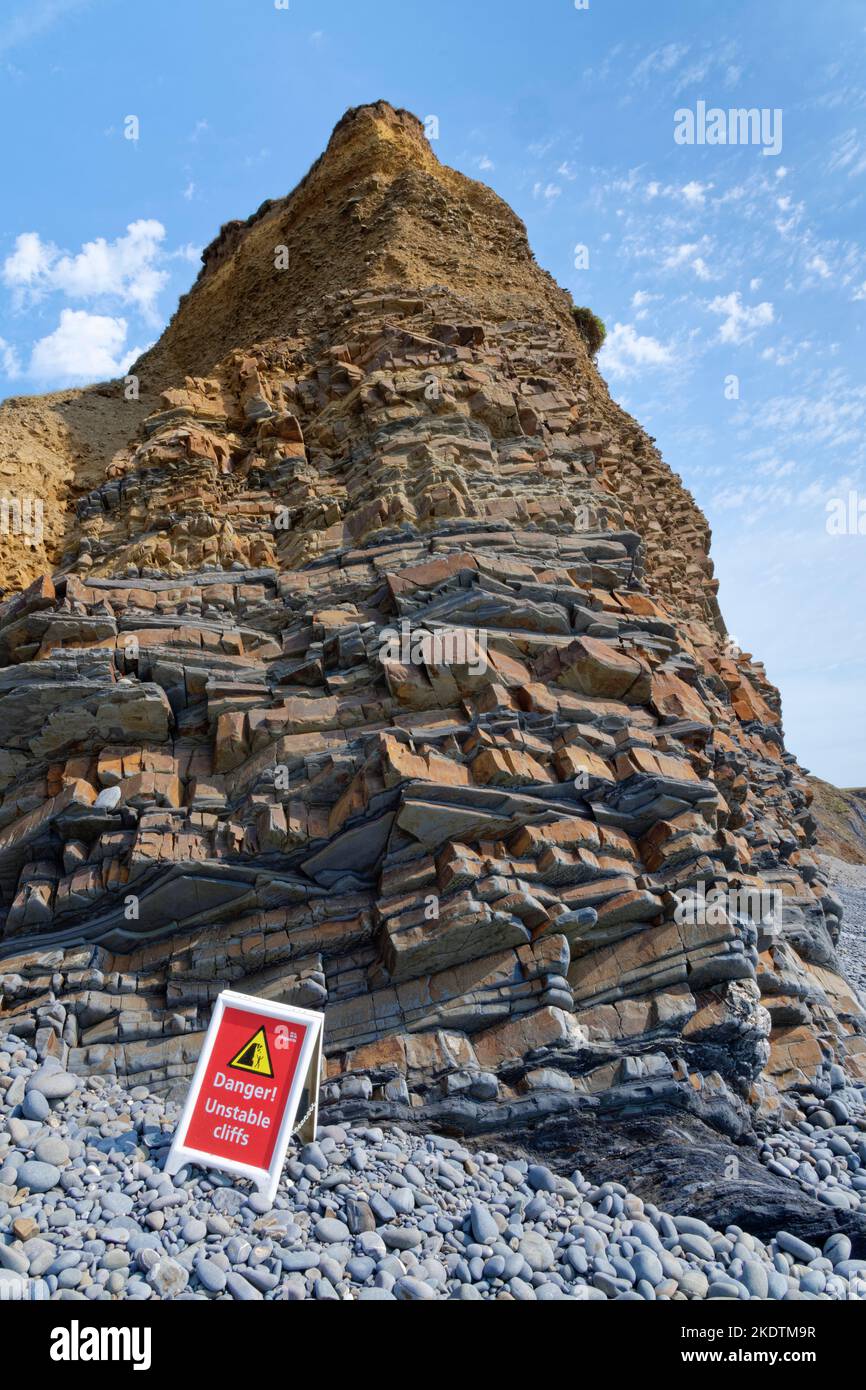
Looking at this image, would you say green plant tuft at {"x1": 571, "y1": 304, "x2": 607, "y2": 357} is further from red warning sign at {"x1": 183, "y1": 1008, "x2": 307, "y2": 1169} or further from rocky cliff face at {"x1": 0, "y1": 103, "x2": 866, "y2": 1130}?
red warning sign at {"x1": 183, "y1": 1008, "x2": 307, "y2": 1169}

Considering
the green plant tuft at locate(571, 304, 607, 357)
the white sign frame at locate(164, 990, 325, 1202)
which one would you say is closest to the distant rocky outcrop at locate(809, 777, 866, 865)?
the green plant tuft at locate(571, 304, 607, 357)

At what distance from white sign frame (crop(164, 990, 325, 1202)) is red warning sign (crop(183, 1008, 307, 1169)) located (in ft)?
0.10

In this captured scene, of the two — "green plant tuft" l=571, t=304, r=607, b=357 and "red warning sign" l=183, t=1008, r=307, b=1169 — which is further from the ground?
"green plant tuft" l=571, t=304, r=607, b=357

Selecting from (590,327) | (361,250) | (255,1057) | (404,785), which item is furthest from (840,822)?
(255,1057)

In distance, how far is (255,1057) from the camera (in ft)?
24.7

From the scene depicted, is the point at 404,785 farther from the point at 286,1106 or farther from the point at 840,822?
the point at 840,822

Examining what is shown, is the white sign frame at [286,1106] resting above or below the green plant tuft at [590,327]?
below

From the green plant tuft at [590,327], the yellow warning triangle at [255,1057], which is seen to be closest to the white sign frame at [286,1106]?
the yellow warning triangle at [255,1057]

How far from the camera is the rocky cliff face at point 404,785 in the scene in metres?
9.95

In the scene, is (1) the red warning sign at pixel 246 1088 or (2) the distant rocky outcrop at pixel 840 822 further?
(2) the distant rocky outcrop at pixel 840 822

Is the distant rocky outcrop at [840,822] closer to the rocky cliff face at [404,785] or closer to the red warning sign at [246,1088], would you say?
the rocky cliff face at [404,785]

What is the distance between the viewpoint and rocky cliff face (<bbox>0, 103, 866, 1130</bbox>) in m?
9.95
